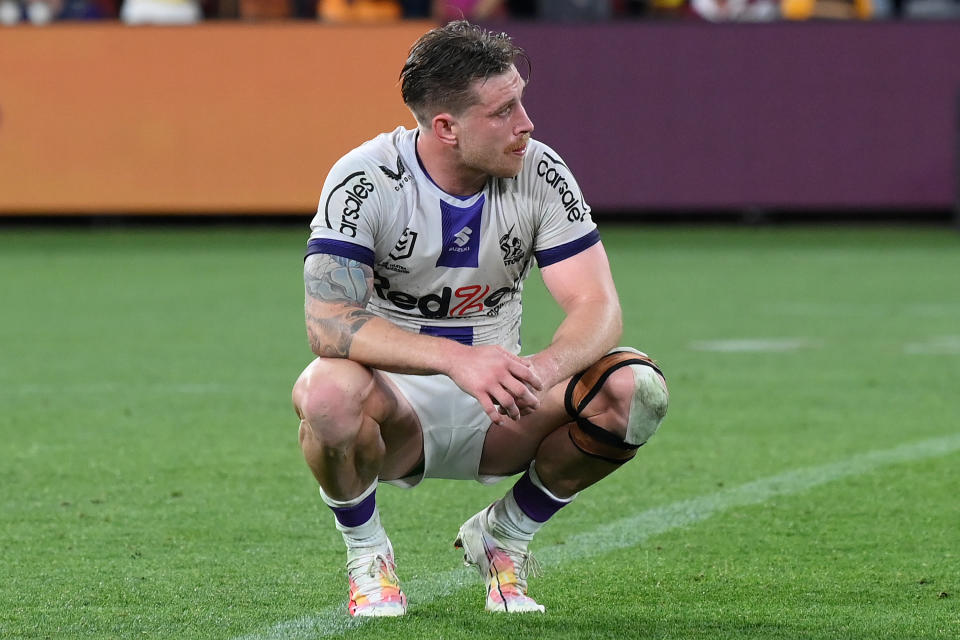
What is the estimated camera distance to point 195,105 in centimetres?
1622

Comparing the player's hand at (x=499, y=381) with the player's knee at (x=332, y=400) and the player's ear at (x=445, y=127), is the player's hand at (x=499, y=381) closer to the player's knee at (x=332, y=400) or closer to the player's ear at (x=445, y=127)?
the player's knee at (x=332, y=400)

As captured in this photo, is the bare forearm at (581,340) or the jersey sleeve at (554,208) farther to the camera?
the jersey sleeve at (554,208)

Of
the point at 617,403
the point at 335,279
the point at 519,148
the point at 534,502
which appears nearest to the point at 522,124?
the point at 519,148

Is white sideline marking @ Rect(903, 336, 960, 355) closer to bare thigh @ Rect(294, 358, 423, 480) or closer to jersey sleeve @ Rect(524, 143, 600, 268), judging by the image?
jersey sleeve @ Rect(524, 143, 600, 268)

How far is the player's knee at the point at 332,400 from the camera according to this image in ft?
12.1

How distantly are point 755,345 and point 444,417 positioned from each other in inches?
198

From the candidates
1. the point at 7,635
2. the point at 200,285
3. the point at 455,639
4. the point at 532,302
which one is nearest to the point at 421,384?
the point at 455,639

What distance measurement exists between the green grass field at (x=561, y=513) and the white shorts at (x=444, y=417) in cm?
35

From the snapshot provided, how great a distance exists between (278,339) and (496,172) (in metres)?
5.36

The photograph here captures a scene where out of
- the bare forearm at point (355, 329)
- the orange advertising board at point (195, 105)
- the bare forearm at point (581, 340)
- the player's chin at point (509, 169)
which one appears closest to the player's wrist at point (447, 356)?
the bare forearm at point (355, 329)

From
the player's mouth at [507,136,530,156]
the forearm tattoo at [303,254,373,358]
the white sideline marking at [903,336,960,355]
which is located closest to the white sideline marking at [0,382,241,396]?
the white sideline marking at [903,336,960,355]

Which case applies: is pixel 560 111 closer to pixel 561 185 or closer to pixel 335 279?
pixel 561 185

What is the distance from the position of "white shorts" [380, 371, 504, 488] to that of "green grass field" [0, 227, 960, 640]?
0.35 meters

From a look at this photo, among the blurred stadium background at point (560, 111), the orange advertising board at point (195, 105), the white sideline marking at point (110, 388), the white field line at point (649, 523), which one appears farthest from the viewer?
the orange advertising board at point (195, 105)
